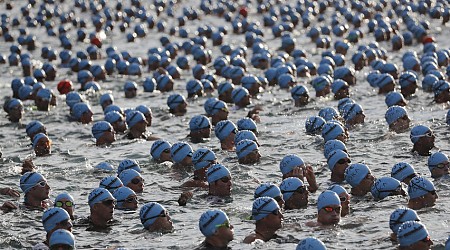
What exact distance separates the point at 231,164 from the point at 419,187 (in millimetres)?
6203

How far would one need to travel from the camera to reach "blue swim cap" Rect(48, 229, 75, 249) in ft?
49.5

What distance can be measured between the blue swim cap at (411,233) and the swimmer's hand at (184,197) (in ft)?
19.4

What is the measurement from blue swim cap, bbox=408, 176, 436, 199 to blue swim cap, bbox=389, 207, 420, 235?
5.73 feet

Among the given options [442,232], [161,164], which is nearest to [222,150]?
[161,164]

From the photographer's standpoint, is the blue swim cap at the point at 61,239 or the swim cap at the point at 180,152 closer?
the blue swim cap at the point at 61,239

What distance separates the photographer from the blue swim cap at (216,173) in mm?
18848

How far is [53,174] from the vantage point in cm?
2228

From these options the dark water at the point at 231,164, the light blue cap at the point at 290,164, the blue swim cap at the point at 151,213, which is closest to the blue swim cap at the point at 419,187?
the dark water at the point at 231,164

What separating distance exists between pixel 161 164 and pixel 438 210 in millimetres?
7865

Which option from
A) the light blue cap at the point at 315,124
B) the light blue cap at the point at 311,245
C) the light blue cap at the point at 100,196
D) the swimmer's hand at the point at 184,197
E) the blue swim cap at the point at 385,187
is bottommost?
the swimmer's hand at the point at 184,197

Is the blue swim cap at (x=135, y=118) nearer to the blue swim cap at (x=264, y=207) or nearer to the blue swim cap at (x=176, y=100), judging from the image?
the blue swim cap at (x=176, y=100)

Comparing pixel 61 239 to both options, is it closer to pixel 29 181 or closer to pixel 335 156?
pixel 29 181

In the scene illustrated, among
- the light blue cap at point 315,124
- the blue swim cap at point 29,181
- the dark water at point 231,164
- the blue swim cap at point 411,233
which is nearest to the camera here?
the blue swim cap at point 411,233

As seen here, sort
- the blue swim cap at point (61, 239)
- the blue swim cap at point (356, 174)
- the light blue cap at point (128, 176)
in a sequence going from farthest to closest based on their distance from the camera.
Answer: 1. the light blue cap at point (128, 176)
2. the blue swim cap at point (356, 174)
3. the blue swim cap at point (61, 239)
